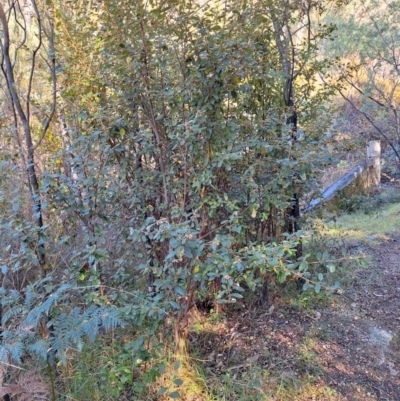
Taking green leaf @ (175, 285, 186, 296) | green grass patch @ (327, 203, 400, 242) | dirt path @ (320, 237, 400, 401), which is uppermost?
green leaf @ (175, 285, 186, 296)

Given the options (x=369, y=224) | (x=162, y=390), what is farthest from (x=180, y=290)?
(x=369, y=224)

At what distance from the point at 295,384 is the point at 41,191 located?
1.84m

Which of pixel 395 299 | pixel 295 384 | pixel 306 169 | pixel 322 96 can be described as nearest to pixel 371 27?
pixel 322 96

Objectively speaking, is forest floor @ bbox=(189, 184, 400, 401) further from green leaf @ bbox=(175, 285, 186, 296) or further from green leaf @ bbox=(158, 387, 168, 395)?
green leaf @ bbox=(175, 285, 186, 296)

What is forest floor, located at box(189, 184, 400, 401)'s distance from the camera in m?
2.24

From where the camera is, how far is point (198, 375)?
2.28 m

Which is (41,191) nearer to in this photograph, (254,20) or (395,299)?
(254,20)

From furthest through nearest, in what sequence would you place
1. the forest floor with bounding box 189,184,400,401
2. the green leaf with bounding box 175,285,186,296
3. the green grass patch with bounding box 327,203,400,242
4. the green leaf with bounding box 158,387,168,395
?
1. the green grass patch with bounding box 327,203,400,242
2. the forest floor with bounding box 189,184,400,401
3. the green leaf with bounding box 158,387,168,395
4. the green leaf with bounding box 175,285,186,296

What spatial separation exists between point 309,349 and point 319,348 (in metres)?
0.08

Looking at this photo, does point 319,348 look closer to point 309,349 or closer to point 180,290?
point 309,349

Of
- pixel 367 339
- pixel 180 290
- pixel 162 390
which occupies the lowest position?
A: pixel 367 339

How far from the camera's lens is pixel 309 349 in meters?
2.57

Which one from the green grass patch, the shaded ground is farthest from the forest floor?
the green grass patch

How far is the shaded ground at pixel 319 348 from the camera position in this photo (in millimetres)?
2279
